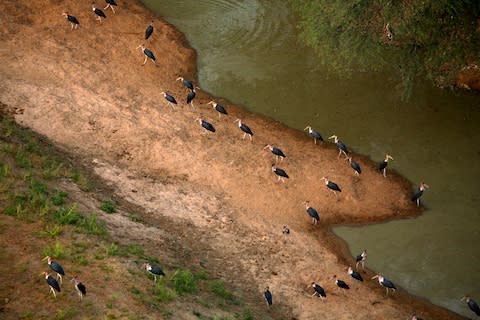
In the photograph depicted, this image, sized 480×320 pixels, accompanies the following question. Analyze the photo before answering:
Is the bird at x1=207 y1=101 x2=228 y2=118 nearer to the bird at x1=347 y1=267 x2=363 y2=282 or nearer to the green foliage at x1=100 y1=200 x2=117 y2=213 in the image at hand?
the green foliage at x1=100 y1=200 x2=117 y2=213

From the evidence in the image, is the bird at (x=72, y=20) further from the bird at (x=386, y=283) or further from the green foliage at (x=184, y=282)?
the bird at (x=386, y=283)

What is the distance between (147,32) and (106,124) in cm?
506

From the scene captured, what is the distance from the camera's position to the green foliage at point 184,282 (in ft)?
50.9

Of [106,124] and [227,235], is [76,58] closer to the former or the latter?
[106,124]

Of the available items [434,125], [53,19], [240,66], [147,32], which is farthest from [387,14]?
[53,19]

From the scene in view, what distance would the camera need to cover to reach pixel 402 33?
2109 cm

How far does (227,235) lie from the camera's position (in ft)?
62.2

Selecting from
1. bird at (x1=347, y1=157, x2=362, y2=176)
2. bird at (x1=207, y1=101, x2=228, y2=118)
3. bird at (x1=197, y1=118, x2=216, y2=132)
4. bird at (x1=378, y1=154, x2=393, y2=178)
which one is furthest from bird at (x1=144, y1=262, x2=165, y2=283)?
bird at (x1=378, y1=154, x2=393, y2=178)

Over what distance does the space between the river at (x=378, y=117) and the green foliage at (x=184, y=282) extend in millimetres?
5805

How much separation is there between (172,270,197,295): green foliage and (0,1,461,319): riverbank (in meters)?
1.53

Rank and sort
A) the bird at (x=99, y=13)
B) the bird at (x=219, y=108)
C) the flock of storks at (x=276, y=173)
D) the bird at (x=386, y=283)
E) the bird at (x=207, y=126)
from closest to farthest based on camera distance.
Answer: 1. the flock of storks at (x=276, y=173)
2. the bird at (x=386, y=283)
3. the bird at (x=207, y=126)
4. the bird at (x=219, y=108)
5. the bird at (x=99, y=13)

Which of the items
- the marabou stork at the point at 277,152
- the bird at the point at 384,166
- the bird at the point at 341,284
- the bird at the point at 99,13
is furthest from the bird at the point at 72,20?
the bird at the point at 341,284

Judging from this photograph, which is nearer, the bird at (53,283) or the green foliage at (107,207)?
the bird at (53,283)

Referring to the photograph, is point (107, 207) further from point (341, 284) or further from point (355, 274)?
point (355, 274)
